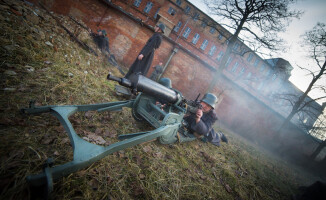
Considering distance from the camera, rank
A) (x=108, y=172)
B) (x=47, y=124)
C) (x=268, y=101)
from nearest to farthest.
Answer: (x=108, y=172) < (x=47, y=124) < (x=268, y=101)

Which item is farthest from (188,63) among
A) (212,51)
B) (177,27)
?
(212,51)

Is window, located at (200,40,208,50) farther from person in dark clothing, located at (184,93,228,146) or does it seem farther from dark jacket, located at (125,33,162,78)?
person in dark clothing, located at (184,93,228,146)

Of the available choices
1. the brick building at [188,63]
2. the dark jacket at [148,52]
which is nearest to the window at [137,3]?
the brick building at [188,63]

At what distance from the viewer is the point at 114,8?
29.8 feet

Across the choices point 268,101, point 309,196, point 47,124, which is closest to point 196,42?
point 268,101

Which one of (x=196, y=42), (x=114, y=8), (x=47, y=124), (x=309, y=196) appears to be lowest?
(x=47, y=124)

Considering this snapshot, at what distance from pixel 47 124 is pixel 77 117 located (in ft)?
1.58

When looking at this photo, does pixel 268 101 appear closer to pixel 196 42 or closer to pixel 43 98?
pixel 196 42

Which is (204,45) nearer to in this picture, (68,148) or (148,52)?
(148,52)

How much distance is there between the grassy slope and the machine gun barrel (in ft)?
3.00

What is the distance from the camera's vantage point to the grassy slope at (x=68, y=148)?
1334mm

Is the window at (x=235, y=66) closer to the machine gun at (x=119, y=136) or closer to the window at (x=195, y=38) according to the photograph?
the window at (x=195, y=38)

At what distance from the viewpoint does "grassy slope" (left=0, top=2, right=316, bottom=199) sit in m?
1.33

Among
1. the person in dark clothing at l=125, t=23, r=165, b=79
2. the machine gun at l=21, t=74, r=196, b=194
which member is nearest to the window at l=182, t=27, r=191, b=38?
the person in dark clothing at l=125, t=23, r=165, b=79
